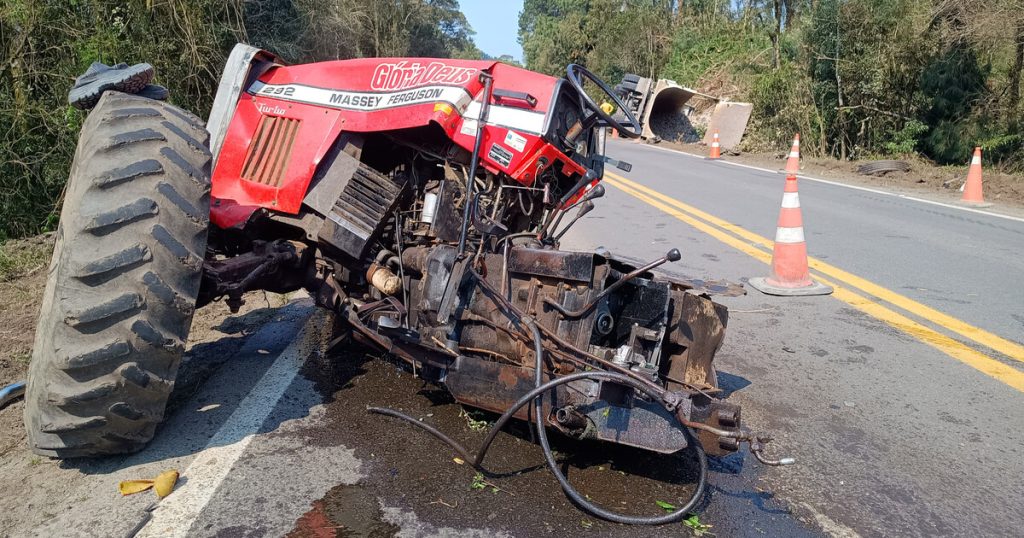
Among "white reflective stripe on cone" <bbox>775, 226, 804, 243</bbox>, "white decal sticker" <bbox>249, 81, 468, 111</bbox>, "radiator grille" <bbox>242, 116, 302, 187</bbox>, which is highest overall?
"white decal sticker" <bbox>249, 81, 468, 111</bbox>

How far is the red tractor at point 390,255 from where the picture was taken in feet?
9.76

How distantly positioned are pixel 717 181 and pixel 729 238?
21.5ft

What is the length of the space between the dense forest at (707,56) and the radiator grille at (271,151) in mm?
4195

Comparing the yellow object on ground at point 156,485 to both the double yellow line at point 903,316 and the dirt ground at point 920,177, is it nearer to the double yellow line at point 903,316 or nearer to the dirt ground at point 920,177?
the double yellow line at point 903,316

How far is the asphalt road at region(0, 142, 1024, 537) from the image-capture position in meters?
2.94

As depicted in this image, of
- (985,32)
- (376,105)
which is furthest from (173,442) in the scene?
(985,32)

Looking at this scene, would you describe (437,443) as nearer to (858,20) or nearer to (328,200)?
(328,200)

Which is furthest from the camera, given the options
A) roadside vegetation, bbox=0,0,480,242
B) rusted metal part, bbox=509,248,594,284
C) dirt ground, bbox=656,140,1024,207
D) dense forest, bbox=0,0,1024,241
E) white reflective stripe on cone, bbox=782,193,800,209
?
dirt ground, bbox=656,140,1024,207

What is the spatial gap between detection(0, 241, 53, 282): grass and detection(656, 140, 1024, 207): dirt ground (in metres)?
13.9

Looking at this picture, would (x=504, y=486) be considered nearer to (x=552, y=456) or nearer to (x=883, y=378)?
(x=552, y=456)

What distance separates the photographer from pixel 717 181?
1479 cm

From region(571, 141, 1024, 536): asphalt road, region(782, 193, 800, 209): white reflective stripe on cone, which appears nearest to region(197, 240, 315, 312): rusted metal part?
region(571, 141, 1024, 536): asphalt road

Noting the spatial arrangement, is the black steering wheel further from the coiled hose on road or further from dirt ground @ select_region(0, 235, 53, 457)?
dirt ground @ select_region(0, 235, 53, 457)

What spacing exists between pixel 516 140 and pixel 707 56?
33539 millimetres
